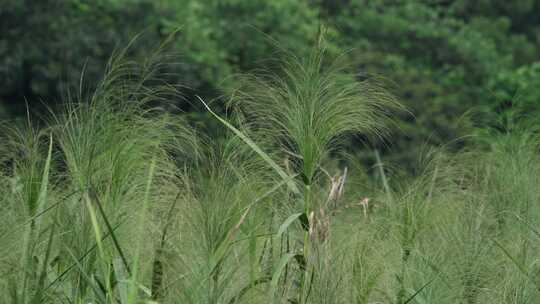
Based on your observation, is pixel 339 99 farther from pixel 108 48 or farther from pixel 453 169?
pixel 108 48

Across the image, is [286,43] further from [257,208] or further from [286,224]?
[286,224]

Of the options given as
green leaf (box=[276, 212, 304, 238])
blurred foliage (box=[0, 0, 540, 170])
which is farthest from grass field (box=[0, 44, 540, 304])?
blurred foliage (box=[0, 0, 540, 170])

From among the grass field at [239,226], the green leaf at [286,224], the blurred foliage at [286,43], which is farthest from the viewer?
the blurred foliage at [286,43]

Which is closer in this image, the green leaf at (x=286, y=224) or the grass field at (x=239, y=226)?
the green leaf at (x=286, y=224)

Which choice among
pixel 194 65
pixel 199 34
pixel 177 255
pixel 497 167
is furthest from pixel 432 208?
pixel 199 34

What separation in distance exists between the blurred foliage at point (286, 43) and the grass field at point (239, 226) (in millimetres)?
4737

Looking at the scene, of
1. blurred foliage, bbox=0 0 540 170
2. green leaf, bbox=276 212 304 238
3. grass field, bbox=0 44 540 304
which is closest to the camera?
green leaf, bbox=276 212 304 238

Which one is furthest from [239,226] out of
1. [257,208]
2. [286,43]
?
[286,43]

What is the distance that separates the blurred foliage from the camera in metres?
12.2

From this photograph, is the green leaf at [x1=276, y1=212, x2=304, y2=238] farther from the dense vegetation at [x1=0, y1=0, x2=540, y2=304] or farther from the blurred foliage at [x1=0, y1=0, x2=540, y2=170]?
the blurred foliage at [x1=0, y1=0, x2=540, y2=170]

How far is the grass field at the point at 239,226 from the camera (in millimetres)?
2510

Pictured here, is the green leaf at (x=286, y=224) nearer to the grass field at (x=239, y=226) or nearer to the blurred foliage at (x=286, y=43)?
the grass field at (x=239, y=226)

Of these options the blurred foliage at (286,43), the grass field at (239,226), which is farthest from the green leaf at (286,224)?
the blurred foliage at (286,43)

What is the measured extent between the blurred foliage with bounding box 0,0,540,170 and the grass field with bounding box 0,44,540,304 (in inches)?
186
